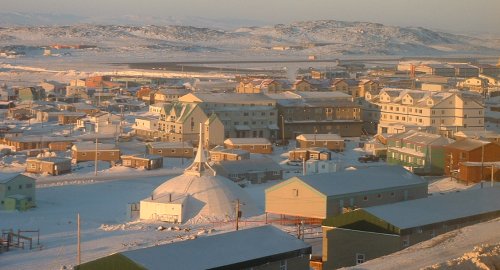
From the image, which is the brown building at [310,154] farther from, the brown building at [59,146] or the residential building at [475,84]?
the residential building at [475,84]

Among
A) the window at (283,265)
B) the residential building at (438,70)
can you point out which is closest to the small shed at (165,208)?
the window at (283,265)

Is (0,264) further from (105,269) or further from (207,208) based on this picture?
(207,208)

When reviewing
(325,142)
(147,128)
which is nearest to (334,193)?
(325,142)

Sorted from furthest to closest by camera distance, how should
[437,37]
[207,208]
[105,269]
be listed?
[437,37]
[207,208]
[105,269]

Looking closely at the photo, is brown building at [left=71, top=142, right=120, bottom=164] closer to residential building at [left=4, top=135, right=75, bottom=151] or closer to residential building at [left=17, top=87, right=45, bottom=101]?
residential building at [left=4, top=135, right=75, bottom=151]

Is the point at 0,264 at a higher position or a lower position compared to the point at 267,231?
lower

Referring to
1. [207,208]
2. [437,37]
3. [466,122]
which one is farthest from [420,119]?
[437,37]

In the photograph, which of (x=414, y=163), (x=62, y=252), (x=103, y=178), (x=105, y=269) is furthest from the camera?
(x=414, y=163)

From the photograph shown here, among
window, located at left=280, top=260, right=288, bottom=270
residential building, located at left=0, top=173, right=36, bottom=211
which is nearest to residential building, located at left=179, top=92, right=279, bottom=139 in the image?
residential building, located at left=0, top=173, right=36, bottom=211
